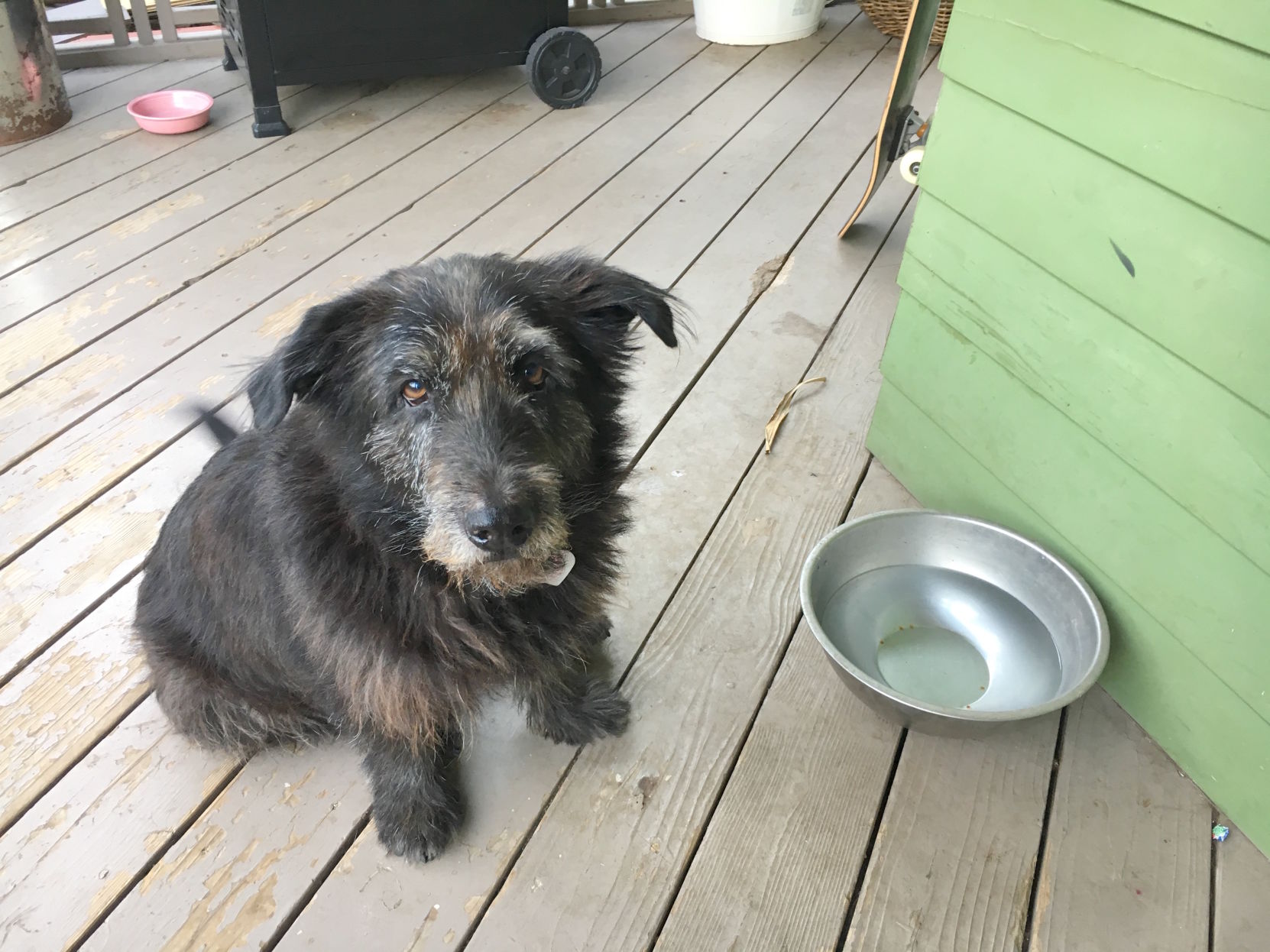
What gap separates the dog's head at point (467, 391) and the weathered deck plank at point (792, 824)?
0.61m

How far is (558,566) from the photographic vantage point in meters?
1.31

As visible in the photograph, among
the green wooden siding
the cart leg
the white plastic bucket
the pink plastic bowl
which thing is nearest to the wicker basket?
the white plastic bucket

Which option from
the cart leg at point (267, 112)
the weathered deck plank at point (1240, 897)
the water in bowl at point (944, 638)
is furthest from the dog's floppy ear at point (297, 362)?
the cart leg at point (267, 112)

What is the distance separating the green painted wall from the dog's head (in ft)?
2.42

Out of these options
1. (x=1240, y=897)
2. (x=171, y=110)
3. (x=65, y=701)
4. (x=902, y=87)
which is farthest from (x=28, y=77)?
(x=1240, y=897)

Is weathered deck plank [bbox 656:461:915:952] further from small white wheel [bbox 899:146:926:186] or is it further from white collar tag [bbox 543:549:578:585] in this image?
small white wheel [bbox 899:146:926:186]

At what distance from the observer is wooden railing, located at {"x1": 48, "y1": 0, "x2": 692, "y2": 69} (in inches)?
157

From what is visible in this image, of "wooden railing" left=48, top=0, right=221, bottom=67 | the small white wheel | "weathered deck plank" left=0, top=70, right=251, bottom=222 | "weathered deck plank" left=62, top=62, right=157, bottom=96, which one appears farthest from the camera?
"wooden railing" left=48, top=0, right=221, bottom=67

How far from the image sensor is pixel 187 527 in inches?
57.4

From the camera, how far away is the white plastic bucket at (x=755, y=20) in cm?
413

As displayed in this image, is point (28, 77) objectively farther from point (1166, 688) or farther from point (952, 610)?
point (1166, 688)

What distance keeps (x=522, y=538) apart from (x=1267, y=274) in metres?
1.07

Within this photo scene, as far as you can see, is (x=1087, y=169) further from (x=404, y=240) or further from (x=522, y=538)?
(x=404, y=240)

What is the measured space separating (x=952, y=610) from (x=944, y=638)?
0.06m
